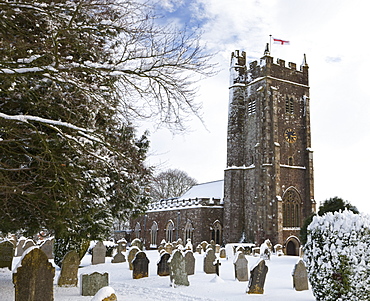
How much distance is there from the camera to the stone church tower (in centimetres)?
2752

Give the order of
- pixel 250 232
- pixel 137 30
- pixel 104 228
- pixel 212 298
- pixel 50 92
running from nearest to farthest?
1. pixel 137 30
2. pixel 50 92
3. pixel 212 298
4. pixel 104 228
5. pixel 250 232

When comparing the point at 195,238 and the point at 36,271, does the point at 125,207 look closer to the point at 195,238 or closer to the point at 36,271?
the point at 36,271

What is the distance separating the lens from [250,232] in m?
27.8

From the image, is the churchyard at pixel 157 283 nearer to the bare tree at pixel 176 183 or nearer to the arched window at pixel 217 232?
the arched window at pixel 217 232

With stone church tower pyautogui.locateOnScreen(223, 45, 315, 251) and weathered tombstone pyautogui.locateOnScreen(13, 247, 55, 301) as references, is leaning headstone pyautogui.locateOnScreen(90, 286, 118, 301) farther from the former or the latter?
stone church tower pyautogui.locateOnScreen(223, 45, 315, 251)

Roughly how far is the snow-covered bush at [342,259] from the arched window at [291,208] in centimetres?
2154

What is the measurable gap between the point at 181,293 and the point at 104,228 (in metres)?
3.04

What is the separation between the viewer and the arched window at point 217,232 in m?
30.1

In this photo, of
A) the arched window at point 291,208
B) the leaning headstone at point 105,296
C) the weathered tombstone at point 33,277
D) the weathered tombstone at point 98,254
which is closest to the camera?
the leaning headstone at point 105,296

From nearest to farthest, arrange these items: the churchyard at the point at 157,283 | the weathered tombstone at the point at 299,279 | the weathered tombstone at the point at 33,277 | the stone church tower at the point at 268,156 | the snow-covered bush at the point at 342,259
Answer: the weathered tombstone at the point at 33,277 → the churchyard at the point at 157,283 → the snow-covered bush at the point at 342,259 → the weathered tombstone at the point at 299,279 → the stone church tower at the point at 268,156

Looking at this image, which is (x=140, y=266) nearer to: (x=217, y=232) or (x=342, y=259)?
(x=342, y=259)

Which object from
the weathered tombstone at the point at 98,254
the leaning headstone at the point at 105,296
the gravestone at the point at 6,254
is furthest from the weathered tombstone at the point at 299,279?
the weathered tombstone at the point at 98,254

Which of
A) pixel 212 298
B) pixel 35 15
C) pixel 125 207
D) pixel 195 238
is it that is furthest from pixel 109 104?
pixel 195 238

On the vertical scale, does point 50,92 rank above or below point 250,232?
above
